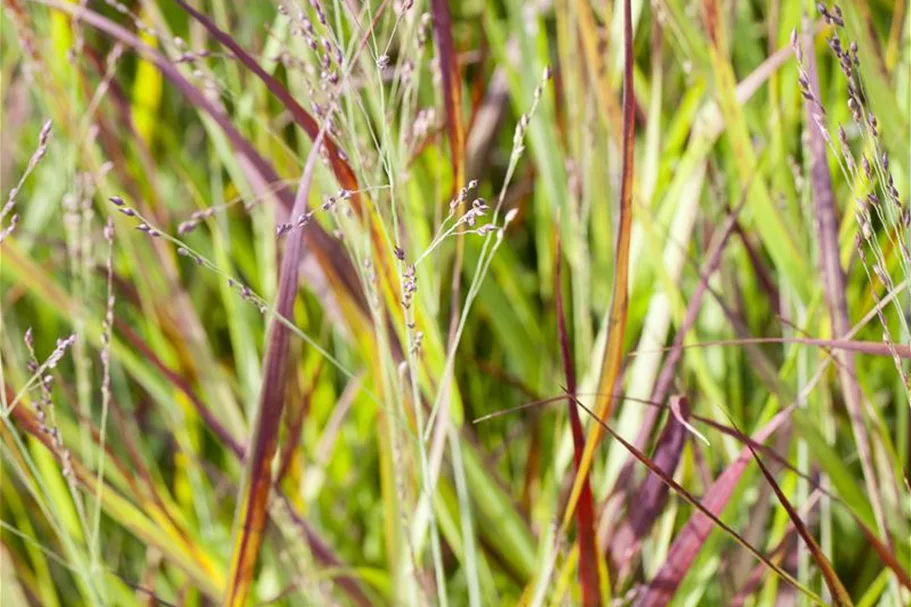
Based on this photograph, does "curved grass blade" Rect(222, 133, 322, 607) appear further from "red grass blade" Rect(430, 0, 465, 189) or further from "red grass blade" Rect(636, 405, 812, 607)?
"red grass blade" Rect(636, 405, 812, 607)

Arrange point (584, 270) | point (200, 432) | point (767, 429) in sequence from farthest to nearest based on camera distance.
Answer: point (200, 432)
point (584, 270)
point (767, 429)

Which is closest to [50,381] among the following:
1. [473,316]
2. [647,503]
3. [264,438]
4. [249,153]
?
[264,438]

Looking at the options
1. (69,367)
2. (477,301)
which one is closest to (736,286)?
(477,301)

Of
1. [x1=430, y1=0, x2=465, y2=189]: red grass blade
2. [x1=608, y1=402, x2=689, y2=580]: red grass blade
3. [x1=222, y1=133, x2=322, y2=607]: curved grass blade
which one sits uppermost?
[x1=430, y1=0, x2=465, y2=189]: red grass blade

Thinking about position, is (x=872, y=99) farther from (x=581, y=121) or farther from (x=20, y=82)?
(x=20, y=82)

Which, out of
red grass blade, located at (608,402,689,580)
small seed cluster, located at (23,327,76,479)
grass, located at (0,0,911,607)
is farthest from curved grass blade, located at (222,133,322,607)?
red grass blade, located at (608,402,689,580)

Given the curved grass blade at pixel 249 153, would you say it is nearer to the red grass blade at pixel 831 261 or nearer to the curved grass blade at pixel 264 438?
the curved grass blade at pixel 264 438

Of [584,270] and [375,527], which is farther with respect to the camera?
[375,527]

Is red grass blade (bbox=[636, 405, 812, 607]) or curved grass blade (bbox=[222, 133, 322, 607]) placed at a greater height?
curved grass blade (bbox=[222, 133, 322, 607])
